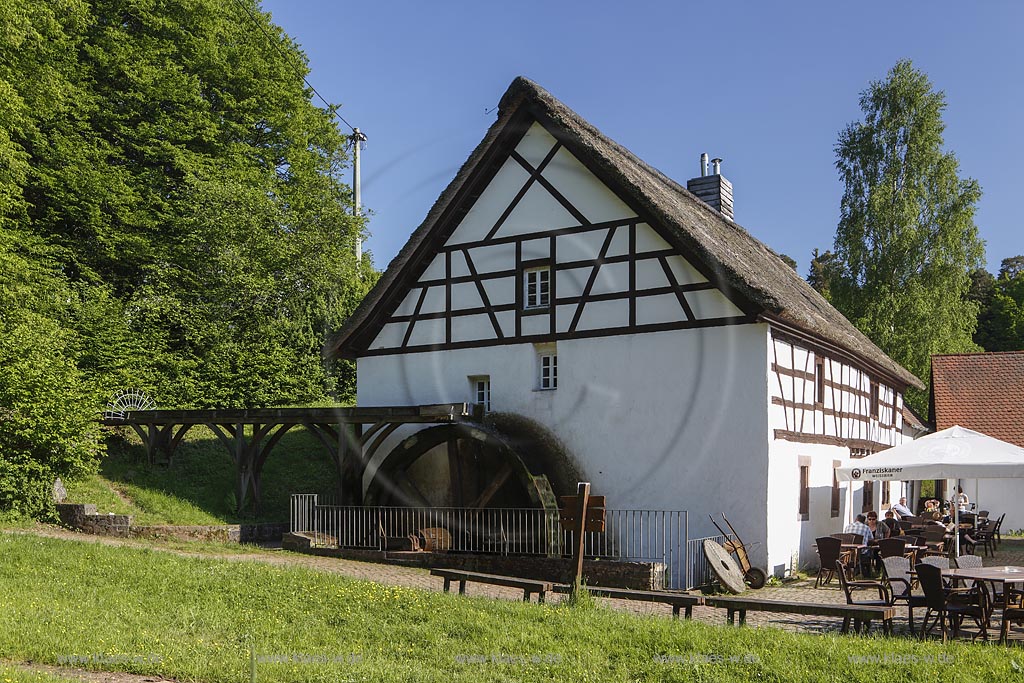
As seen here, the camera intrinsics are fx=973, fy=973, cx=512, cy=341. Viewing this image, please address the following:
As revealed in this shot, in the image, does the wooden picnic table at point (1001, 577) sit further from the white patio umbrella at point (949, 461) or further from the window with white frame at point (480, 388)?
the window with white frame at point (480, 388)

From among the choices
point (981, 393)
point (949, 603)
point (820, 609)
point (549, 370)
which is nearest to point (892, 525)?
point (549, 370)

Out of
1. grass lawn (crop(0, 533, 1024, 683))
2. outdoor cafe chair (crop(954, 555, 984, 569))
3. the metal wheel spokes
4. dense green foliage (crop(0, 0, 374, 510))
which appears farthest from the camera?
dense green foliage (crop(0, 0, 374, 510))

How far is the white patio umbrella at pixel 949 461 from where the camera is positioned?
12914mm

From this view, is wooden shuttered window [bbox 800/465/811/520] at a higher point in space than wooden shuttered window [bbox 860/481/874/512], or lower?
higher

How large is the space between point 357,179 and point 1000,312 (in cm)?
3617

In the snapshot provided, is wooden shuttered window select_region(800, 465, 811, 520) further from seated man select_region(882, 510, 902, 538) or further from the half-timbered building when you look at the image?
seated man select_region(882, 510, 902, 538)

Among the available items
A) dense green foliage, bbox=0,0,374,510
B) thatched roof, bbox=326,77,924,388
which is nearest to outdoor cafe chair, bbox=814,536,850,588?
thatched roof, bbox=326,77,924,388

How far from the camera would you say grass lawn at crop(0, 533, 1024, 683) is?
25.3ft

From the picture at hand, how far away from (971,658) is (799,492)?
28.9 ft

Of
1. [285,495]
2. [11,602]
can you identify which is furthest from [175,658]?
[285,495]

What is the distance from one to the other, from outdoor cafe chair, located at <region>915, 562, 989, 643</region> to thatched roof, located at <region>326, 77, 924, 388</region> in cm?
587

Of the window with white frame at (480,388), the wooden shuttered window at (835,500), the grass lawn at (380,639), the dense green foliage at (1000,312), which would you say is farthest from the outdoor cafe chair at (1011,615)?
the dense green foliage at (1000,312)

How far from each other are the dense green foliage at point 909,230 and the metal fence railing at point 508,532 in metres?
18.3

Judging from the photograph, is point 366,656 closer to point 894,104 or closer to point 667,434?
point 667,434
